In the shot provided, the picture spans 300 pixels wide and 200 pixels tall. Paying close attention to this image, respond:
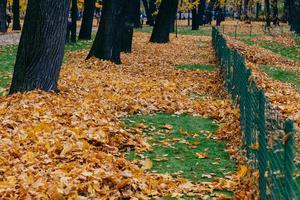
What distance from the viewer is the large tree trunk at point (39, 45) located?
1162cm

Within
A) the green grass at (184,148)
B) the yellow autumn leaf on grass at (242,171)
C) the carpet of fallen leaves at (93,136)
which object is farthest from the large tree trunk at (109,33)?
the yellow autumn leaf on grass at (242,171)

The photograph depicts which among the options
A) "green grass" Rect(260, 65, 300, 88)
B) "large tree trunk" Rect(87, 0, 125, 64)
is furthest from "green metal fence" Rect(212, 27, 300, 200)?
"large tree trunk" Rect(87, 0, 125, 64)

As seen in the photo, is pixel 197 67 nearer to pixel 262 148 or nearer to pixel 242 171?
pixel 242 171

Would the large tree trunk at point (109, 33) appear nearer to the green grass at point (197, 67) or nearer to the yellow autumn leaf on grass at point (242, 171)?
the green grass at point (197, 67)

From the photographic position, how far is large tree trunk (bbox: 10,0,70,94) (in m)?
11.6

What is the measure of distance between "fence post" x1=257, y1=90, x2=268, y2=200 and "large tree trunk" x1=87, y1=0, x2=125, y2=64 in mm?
13773

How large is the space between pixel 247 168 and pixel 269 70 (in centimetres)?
1345

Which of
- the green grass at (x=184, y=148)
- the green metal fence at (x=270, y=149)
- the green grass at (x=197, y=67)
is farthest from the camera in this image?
the green grass at (x=197, y=67)

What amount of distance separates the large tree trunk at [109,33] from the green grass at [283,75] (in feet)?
19.1

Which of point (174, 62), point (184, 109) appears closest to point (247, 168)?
point (184, 109)

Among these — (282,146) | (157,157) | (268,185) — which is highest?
(282,146)

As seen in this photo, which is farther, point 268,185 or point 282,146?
point 268,185

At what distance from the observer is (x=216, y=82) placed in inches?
653

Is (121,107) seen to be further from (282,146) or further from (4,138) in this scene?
(282,146)
